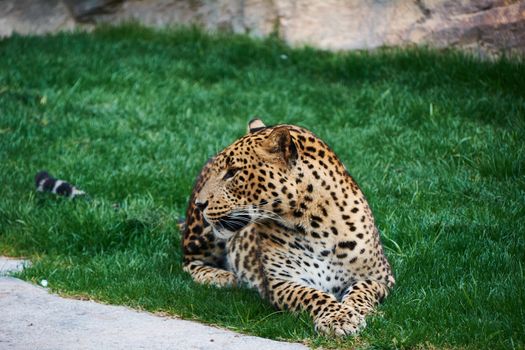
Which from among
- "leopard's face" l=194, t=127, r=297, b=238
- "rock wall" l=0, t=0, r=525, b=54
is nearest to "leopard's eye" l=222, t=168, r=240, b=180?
"leopard's face" l=194, t=127, r=297, b=238

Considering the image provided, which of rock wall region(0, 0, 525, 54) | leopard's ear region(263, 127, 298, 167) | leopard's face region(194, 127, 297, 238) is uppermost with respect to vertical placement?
leopard's ear region(263, 127, 298, 167)

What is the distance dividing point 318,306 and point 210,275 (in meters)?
1.37

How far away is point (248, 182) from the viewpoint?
19.4 ft

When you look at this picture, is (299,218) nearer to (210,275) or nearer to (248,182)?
(248,182)

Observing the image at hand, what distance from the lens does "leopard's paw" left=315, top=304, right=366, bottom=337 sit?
17.5ft

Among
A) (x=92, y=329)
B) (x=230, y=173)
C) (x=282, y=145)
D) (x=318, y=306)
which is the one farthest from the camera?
(x=230, y=173)

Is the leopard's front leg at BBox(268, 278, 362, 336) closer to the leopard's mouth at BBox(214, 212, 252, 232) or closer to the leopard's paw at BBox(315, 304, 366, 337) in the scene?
the leopard's paw at BBox(315, 304, 366, 337)

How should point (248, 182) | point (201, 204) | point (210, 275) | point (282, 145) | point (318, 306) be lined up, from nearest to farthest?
point (318, 306) → point (282, 145) → point (248, 182) → point (201, 204) → point (210, 275)

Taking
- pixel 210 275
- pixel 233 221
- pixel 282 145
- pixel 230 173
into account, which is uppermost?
pixel 282 145

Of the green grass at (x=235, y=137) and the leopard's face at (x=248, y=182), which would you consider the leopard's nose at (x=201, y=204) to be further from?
the green grass at (x=235, y=137)

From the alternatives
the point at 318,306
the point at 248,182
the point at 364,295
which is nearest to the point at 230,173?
the point at 248,182

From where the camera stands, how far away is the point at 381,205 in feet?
26.9

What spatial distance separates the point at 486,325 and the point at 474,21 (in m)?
6.84

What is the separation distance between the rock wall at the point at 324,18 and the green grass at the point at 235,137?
1.07 feet
